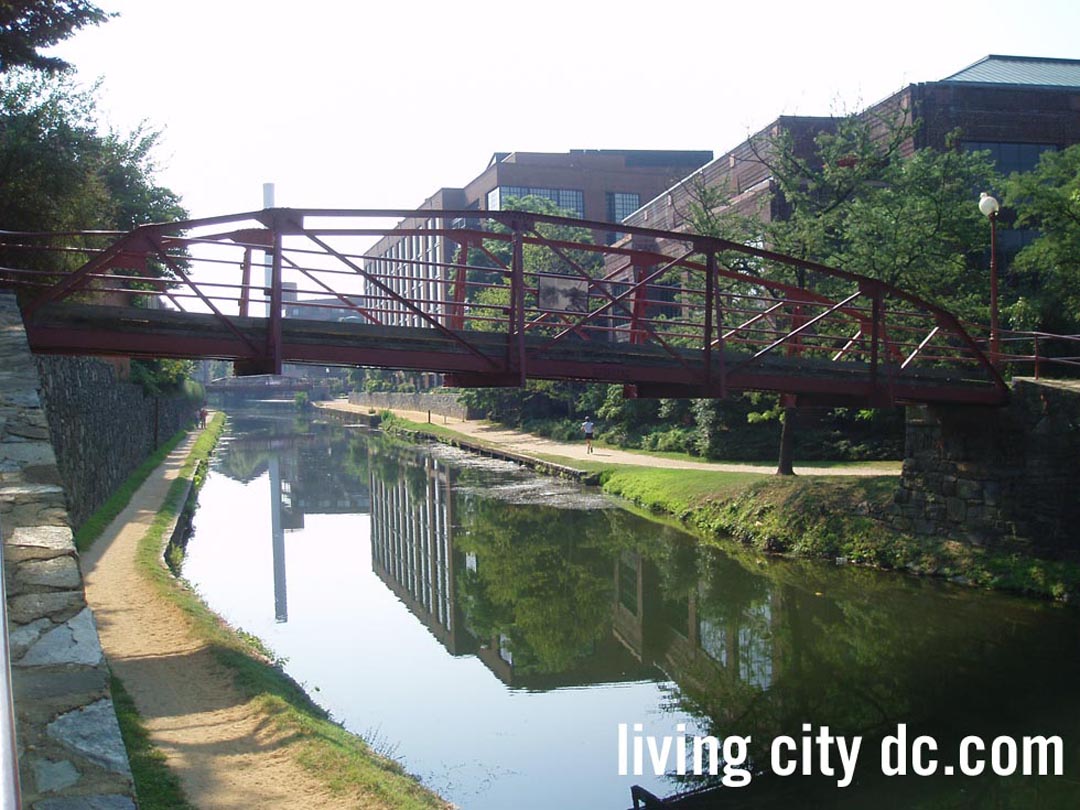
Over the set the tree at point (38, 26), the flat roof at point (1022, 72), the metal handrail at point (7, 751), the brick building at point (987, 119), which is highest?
the flat roof at point (1022, 72)

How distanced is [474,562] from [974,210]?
13.6 m

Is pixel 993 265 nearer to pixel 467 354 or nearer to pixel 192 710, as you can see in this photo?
pixel 467 354

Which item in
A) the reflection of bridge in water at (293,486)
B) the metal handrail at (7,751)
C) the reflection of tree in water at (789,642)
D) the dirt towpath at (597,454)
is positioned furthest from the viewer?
the dirt towpath at (597,454)

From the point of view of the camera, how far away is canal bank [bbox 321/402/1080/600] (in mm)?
16078

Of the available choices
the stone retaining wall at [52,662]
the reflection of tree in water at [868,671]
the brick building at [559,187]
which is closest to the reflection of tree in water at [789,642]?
the reflection of tree in water at [868,671]

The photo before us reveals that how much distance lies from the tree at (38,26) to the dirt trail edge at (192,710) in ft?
29.1

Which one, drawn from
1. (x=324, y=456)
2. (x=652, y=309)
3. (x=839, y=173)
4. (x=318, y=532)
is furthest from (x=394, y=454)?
(x=839, y=173)

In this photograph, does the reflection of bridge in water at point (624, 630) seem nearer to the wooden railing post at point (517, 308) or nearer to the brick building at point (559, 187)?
the wooden railing post at point (517, 308)

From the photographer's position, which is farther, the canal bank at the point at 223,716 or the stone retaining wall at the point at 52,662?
the canal bank at the point at 223,716

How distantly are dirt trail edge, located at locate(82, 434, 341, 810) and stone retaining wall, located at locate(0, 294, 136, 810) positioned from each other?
219 cm

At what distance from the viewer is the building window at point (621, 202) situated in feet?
252

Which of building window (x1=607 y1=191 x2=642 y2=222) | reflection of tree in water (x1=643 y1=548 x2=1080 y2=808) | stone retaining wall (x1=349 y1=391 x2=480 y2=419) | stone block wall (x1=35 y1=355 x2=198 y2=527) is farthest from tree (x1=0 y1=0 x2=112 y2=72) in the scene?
building window (x1=607 y1=191 x2=642 y2=222)

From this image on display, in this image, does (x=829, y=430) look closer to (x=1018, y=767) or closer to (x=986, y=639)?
(x=986, y=639)

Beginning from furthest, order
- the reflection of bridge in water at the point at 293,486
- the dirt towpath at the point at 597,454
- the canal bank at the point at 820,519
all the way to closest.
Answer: the dirt towpath at the point at 597,454 < the reflection of bridge in water at the point at 293,486 < the canal bank at the point at 820,519
